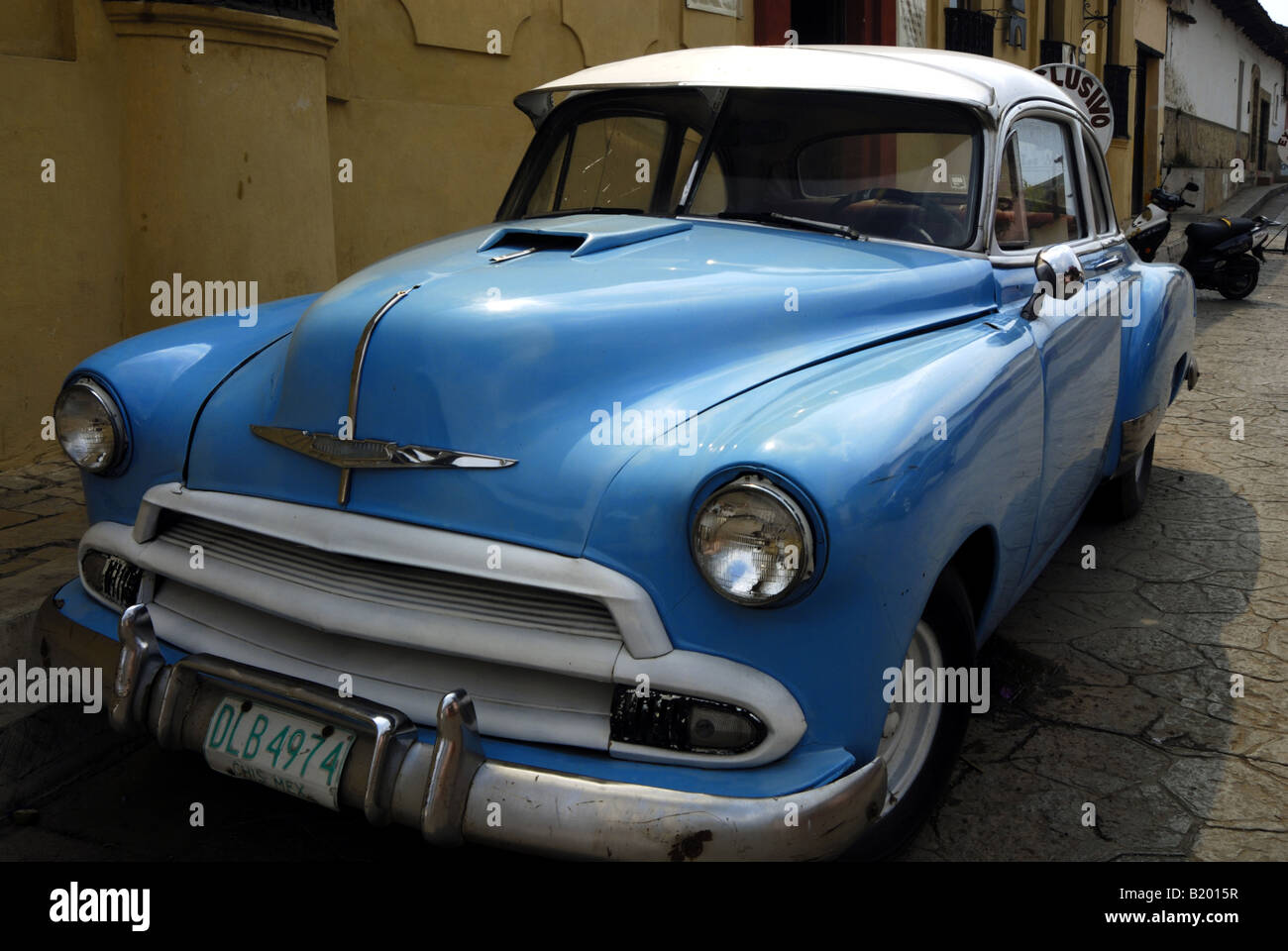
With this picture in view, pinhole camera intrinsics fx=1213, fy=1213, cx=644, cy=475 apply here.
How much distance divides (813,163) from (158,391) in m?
1.65

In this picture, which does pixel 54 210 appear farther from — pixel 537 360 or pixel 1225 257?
pixel 1225 257

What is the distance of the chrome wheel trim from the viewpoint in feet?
7.36

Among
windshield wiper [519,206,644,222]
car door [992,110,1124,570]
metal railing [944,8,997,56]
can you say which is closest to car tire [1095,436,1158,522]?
car door [992,110,1124,570]

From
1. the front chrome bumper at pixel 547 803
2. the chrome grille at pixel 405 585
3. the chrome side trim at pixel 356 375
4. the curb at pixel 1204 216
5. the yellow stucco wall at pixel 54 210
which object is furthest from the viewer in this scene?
the curb at pixel 1204 216

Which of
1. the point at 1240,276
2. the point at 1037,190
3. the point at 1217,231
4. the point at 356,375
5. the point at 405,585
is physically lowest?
the point at 405,585

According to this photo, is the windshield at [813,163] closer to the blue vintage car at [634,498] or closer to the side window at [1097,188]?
the blue vintage car at [634,498]

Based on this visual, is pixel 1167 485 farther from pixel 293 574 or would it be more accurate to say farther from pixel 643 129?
pixel 293 574

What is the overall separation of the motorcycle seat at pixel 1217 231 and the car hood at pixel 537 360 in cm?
980

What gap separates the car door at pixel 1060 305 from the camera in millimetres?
2902

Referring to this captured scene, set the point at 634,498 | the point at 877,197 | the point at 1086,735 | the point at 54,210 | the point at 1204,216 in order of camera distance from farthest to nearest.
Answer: the point at 1204,216
the point at 54,210
the point at 877,197
the point at 1086,735
the point at 634,498

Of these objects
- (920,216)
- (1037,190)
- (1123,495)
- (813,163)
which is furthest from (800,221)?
(1123,495)

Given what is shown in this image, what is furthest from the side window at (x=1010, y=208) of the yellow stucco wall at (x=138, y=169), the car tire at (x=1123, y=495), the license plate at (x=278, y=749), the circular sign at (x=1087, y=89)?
the circular sign at (x=1087, y=89)

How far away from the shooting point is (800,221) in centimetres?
296
